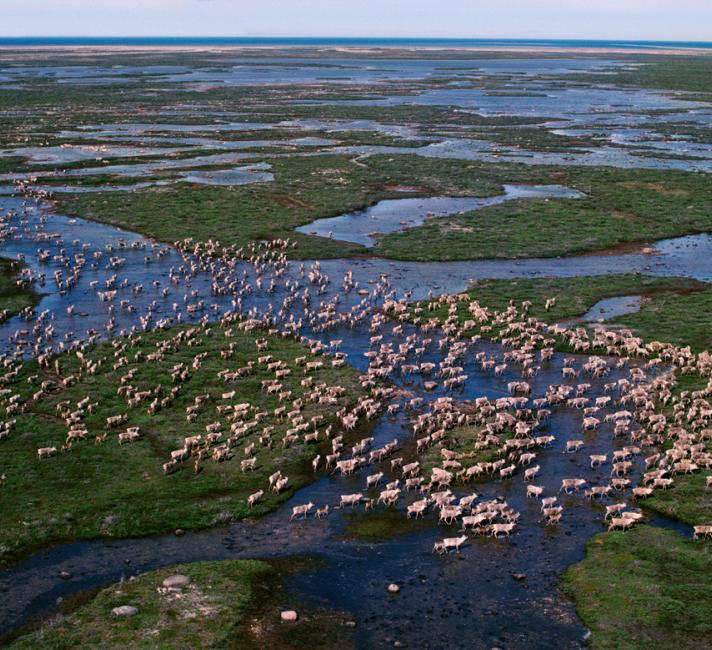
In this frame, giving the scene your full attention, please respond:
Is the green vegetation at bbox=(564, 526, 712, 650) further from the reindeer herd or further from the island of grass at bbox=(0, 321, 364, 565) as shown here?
the island of grass at bbox=(0, 321, 364, 565)

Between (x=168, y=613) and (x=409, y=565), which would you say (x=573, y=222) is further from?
(x=168, y=613)

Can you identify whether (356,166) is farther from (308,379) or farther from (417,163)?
(308,379)

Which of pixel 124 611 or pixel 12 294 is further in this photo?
pixel 12 294

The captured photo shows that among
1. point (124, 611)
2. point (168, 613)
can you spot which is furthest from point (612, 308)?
point (124, 611)

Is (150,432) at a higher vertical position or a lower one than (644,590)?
higher

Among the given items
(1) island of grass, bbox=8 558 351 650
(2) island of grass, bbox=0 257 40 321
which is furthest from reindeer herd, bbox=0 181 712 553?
(1) island of grass, bbox=8 558 351 650

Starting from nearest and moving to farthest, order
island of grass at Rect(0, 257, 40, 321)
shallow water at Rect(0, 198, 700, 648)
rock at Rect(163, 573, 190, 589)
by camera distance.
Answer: shallow water at Rect(0, 198, 700, 648)
rock at Rect(163, 573, 190, 589)
island of grass at Rect(0, 257, 40, 321)
